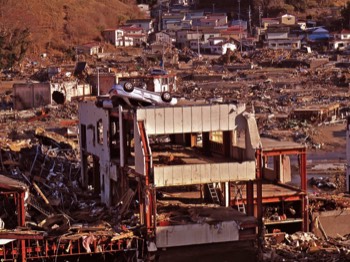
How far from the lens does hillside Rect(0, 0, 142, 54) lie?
7962cm

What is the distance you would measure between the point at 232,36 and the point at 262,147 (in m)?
63.1

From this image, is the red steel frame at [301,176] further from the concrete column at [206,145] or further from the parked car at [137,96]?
the parked car at [137,96]

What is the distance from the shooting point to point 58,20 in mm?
85312

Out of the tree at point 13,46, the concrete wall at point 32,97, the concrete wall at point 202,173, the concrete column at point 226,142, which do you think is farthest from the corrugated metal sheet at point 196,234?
the tree at point 13,46

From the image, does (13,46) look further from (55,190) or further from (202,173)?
(202,173)

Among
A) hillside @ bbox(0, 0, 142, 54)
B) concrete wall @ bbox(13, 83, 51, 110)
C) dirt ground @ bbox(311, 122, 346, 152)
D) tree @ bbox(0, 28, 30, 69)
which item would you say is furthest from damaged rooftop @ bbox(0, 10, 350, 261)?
hillside @ bbox(0, 0, 142, 54)

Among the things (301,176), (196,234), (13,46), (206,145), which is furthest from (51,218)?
(13,46)

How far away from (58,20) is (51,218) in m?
70.7

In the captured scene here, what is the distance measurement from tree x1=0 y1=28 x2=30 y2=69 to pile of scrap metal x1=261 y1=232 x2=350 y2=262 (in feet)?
161

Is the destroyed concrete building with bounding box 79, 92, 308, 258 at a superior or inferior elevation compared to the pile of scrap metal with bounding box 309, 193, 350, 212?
superior

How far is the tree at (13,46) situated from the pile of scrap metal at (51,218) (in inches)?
1724

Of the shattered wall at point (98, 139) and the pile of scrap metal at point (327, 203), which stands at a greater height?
the shattered wall at point (98, 139)

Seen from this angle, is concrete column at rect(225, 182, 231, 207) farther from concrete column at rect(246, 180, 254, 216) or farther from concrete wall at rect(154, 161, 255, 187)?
concrete wall at rect(154, 161, 255, 187)

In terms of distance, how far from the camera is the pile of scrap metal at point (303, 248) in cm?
1594
